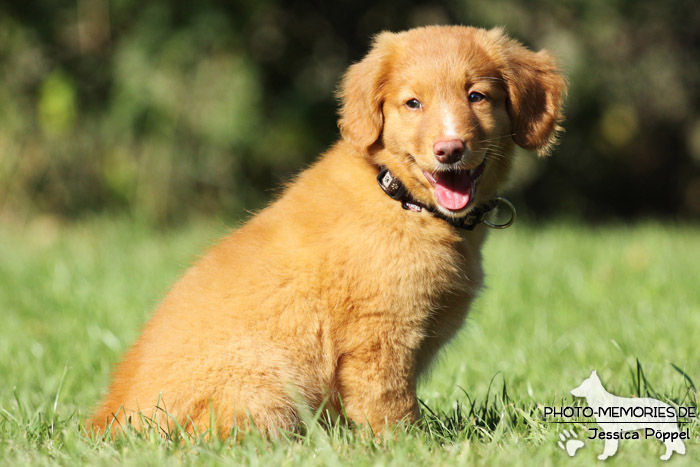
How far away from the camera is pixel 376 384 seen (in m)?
3.22

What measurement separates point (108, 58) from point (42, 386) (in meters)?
6.89

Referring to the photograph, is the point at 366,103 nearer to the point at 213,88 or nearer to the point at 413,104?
the point at 413,104

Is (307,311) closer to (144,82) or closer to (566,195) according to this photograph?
(144,82)

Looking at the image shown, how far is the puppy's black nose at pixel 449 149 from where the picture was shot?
3.23 meters

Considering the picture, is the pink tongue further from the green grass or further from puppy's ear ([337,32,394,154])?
the green grass

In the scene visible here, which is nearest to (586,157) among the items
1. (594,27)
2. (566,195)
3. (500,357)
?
(566,195)

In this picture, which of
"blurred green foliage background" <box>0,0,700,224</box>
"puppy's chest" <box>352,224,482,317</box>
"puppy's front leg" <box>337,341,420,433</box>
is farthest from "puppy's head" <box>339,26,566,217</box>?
"blurred green foliage background" <box>0,0,700,224</box>

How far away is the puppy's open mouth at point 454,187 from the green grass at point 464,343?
0.72m

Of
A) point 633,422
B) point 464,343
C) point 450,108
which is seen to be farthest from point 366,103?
point 464,343

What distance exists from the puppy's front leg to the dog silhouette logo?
2.20ft

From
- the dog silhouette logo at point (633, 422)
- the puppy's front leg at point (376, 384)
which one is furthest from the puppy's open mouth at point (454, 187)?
the dog silhouette logo at point (633, 422)

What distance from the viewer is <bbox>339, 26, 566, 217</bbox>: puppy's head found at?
337 cm

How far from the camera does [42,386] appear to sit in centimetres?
443

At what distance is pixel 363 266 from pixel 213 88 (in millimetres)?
7290
